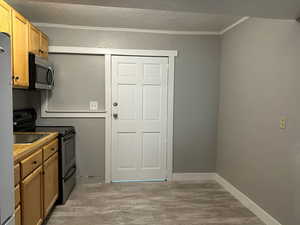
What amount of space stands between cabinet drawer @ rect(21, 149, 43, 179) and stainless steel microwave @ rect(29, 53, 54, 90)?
0.90 meters

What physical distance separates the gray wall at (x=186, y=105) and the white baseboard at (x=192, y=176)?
0.07m

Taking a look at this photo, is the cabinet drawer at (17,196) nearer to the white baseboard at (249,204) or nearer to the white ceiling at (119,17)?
the white ceiling at (119,17)

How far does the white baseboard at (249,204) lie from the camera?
2623 millimetres

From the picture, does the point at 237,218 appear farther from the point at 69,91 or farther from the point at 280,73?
Result: the point at 69,91

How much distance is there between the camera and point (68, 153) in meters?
3.30

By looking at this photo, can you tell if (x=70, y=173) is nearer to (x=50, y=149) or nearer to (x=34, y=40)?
(x=50, y=149)

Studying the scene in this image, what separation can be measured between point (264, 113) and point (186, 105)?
142cm

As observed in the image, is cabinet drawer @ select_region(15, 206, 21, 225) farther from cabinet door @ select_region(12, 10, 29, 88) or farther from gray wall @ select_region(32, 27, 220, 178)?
gray wall @ select_region(32, 27, 220, 178)

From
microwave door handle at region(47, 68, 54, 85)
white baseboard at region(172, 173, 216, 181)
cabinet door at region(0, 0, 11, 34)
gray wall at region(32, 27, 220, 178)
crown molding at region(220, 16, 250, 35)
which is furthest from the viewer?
white baseboard at region(172, 173, 216, 181)

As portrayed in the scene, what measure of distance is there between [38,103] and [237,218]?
10.3 feet

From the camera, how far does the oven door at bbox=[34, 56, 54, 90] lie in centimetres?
285

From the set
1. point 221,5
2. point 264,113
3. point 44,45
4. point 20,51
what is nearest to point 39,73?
point 20,51

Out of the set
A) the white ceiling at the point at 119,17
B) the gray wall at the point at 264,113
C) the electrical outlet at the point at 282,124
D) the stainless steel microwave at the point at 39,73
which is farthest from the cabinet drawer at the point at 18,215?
the electrical outlet at the point at 282,124


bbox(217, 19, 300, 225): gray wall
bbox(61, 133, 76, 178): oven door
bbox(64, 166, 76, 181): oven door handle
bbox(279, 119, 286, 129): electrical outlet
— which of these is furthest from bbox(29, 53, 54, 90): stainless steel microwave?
bbox(279, 119, 286, 129): electrical outlet
